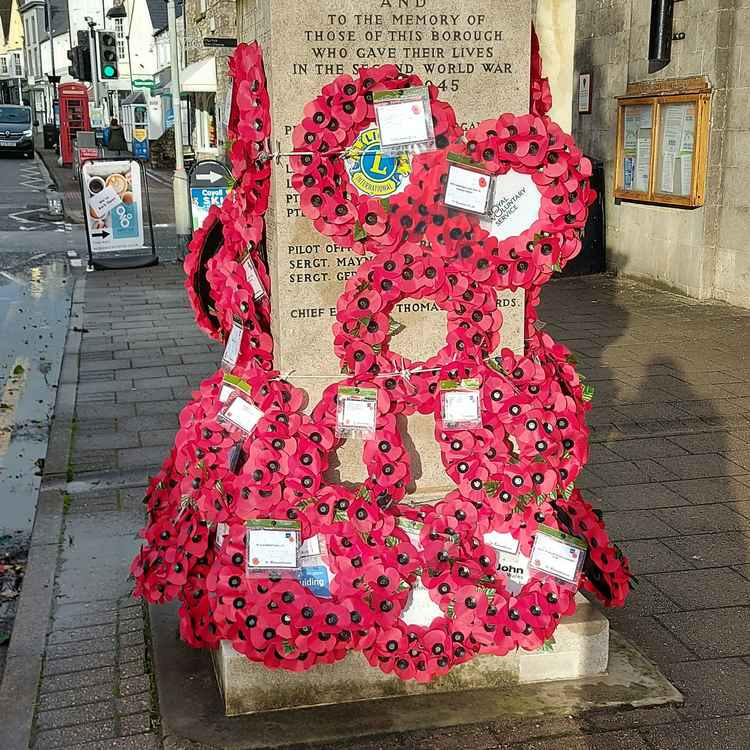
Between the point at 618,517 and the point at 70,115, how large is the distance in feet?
128

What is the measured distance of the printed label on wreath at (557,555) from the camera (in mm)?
3639

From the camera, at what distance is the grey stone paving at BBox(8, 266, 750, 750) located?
345 cm

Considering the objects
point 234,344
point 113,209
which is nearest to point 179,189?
point 113,209

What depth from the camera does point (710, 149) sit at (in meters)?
10.6

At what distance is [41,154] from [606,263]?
125 feet

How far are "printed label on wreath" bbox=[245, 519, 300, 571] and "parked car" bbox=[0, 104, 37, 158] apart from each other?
1655 inches

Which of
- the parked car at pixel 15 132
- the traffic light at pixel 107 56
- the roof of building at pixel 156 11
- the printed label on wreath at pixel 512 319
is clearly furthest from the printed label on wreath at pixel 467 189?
the roof of building at pixel 156 11

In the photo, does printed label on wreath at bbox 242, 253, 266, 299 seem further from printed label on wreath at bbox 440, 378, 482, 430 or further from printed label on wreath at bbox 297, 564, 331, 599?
printed label on wreath at bbox 297, 564, 331, 599

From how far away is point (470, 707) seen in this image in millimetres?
3578

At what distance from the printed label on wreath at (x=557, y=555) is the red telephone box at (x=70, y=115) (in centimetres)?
3875

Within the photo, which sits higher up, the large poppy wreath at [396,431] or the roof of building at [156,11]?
the roof of building at [156,11]

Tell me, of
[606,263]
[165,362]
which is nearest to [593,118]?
[606,263]

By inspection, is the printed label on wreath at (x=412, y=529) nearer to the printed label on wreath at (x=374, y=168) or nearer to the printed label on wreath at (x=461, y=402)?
the printed label on wreath at (x=461, y=402)

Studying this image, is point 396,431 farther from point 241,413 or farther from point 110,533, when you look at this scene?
point 110,533
